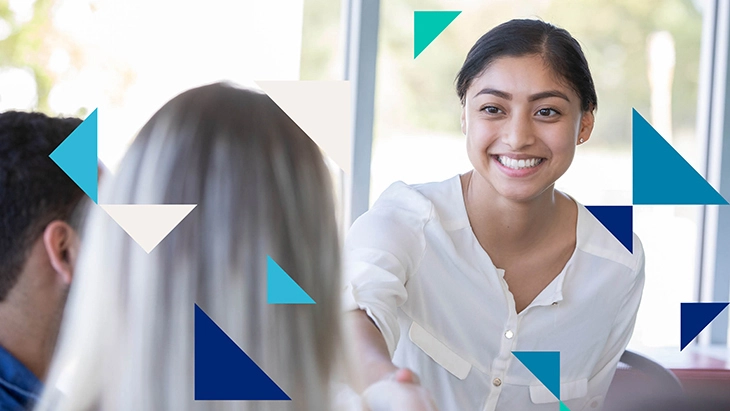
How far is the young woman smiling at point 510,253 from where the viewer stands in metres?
1.37

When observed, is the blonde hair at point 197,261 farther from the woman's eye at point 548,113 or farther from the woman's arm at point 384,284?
the woman's eye at point 548,113

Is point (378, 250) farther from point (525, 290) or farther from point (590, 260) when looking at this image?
point (590, 260)

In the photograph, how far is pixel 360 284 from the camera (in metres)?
1.23

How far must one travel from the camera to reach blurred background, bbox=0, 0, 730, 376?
2186mm
